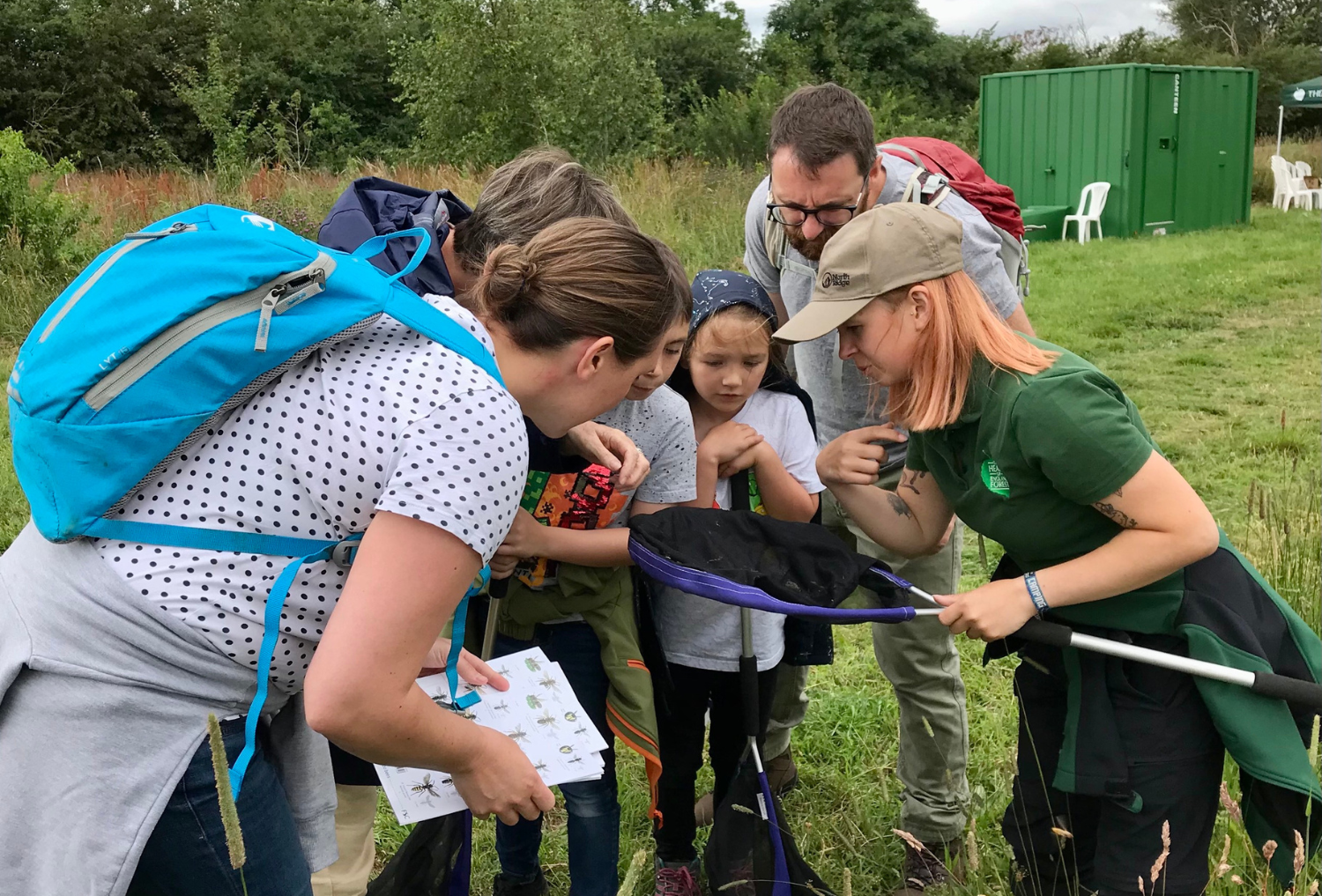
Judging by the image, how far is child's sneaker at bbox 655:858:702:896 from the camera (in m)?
A: 2.99

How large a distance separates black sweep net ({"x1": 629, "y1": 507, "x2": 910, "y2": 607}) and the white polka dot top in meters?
0.84

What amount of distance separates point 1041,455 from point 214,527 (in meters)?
1.40

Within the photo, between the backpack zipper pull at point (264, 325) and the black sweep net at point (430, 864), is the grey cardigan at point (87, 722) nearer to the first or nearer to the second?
the backpack zipper pull at point (264, 325)

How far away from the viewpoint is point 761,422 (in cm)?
295

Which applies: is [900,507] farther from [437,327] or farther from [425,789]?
[437,327]

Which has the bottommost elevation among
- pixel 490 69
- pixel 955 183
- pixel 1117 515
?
pixel 1117 515

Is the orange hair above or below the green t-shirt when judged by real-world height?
above

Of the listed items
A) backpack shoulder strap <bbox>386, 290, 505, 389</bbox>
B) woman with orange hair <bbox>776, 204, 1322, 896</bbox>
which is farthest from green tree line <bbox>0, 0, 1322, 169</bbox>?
backpack shoulder strap <bbox>386, 290, 505, 389</bbox>

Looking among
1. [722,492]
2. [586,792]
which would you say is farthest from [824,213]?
[586,792]

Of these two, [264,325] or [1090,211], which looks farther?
[1090,211]

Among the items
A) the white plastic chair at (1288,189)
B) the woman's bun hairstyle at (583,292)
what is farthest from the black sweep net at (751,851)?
the white plastic chair at (1288,189)

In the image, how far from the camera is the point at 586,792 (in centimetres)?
266

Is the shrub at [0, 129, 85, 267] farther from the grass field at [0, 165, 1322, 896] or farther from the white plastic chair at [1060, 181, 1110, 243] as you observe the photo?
the white plastic chair at [1060, 181, 1110, 243]

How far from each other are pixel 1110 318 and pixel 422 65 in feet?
46.8
